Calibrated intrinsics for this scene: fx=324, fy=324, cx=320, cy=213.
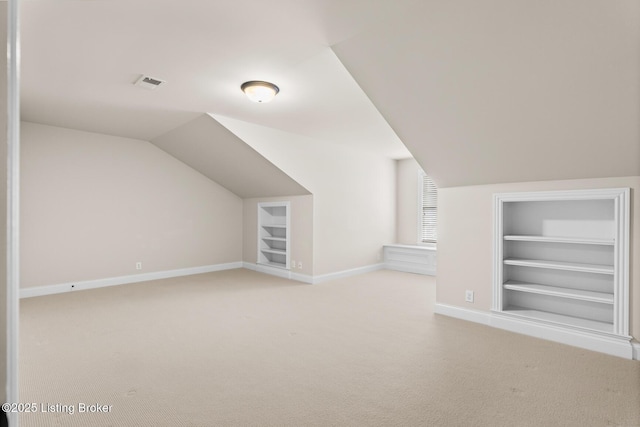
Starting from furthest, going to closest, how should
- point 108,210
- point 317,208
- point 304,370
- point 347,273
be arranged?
1. point 347,273
2. point 317,208
3. point 108,210
4. point 304,370

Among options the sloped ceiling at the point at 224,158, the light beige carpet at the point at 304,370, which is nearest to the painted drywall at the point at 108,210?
the sloped ceiling at the point at 224,158

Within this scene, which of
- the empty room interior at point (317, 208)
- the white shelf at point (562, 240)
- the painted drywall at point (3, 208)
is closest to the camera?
the painted drywall at point (3, 208)

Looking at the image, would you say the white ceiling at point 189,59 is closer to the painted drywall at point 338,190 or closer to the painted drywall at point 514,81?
the painted drywall at point 514,81

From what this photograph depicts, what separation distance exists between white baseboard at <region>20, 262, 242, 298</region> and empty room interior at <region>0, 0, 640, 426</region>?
4 cm

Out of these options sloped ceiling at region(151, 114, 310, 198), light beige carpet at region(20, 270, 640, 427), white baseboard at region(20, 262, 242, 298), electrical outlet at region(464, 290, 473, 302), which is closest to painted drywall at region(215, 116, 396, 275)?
sloped ceiling at region(151, 114, 310, 198)

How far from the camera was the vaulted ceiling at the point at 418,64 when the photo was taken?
2.02 m

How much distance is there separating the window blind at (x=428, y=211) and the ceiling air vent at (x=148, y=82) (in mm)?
5451

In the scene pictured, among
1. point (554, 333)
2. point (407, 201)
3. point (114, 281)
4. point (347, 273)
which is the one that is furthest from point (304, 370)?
point (407, 201)

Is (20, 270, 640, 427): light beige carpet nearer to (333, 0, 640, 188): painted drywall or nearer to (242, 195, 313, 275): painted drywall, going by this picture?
(242, 195, 313, 275): painted drywall

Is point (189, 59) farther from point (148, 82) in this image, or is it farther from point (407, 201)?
point (407, 201)

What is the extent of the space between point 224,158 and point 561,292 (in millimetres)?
4975

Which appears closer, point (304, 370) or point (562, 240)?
point (304, 370)

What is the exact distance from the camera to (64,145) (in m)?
5.04

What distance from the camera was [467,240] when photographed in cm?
376
